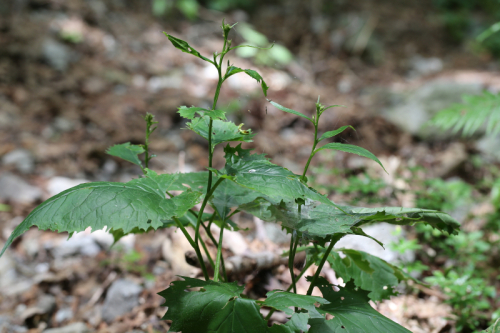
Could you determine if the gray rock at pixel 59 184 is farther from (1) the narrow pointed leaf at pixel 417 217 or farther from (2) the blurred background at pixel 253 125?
(1) the narrow pointed leaf at pixel 417 217

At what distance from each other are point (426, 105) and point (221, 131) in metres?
4.42

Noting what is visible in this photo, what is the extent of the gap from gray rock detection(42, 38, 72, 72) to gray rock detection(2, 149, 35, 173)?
1757mm

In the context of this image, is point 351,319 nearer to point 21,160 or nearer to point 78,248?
point 78,248

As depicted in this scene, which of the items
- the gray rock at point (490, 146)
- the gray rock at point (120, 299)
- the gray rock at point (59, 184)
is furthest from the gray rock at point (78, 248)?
the gray rock at point (490, 146)

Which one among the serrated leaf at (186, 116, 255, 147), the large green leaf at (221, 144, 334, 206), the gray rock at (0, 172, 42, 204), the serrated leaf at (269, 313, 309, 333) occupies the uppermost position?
the serrated leaf at (186, 116, 255, 147)

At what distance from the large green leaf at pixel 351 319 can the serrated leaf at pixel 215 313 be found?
177mm

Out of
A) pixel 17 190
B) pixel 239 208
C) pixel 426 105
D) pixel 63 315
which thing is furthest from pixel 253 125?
pixel 239 208

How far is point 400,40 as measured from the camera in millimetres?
7773

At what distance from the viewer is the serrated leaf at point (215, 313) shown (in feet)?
2.80

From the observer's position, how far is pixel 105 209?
33.8 inches

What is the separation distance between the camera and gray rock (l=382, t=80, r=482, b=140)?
4.28 metres

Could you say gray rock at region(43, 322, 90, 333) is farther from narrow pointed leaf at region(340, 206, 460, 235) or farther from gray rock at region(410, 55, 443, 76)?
gray rock at region(410, 55, 443, 76)

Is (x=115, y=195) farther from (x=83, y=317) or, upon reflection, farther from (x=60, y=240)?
(x=60, y=240)

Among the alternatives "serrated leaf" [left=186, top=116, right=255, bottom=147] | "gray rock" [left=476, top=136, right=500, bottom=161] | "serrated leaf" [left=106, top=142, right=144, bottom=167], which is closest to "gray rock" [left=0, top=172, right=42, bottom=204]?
"serrated leaf" [left=106, top=142, right=144, bottom=167]
